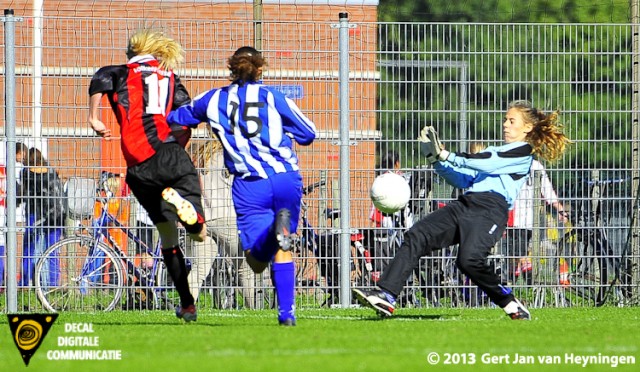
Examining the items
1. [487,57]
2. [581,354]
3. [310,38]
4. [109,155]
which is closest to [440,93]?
[487,57]

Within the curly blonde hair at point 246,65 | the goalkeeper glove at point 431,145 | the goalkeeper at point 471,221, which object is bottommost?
the goalkeeper at point 471,221

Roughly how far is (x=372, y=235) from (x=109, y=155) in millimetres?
2572

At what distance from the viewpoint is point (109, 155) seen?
474 inches

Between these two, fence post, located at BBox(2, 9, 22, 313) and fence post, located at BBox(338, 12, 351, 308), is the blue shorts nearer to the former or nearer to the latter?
fence post, located at BBox(338, 12, 351, 308)

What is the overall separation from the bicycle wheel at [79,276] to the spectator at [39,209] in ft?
0.15

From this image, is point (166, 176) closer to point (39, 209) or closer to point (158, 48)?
point (158, 48)

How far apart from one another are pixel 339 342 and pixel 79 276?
16.8 ft

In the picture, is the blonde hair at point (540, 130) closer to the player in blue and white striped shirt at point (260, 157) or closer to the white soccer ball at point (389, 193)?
the white soccer ball at point (389, 193)

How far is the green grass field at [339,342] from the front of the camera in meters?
6.36

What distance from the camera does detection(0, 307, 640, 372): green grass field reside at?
6359 mm

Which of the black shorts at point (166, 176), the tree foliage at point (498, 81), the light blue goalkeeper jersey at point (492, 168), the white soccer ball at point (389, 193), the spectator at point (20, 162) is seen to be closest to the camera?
the black shorts at point (166, 176)

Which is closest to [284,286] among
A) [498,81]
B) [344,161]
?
[344,161]

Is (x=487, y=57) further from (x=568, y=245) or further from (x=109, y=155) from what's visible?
(x=109, y=155)

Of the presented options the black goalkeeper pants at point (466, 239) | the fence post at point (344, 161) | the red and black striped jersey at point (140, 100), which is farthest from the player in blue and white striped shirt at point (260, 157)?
the fence post at point (344, 161)
